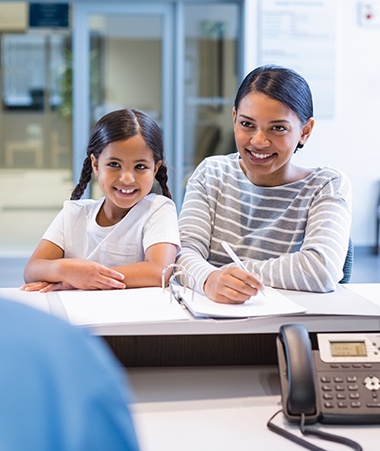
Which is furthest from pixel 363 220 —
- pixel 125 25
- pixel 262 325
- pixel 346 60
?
pixel 262 325

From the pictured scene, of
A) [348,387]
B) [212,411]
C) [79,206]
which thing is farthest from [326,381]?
[79,206]

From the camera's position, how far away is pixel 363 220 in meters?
6.93

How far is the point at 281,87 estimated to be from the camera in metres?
1.87

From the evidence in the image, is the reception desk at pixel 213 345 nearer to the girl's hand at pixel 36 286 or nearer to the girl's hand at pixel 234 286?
the girl's hand at pixel 234 286

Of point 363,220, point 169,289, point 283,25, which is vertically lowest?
point 363,220

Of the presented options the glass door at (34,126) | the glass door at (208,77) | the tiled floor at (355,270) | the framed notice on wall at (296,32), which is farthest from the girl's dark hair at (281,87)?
the glass door at (34,126)

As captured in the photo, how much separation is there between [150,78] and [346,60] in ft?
5.48

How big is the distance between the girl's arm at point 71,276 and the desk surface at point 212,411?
0.21 metres

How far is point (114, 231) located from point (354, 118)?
5.15 metres

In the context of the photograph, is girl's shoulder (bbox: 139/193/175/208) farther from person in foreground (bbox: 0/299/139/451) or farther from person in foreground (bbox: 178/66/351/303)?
person in foreground (bbox: 0/299/139/451)

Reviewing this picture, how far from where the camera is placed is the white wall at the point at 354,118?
662cm

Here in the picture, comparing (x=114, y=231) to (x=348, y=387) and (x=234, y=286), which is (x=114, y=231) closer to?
(x=234, y=286)

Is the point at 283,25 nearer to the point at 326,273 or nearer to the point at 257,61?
the point at 257,61

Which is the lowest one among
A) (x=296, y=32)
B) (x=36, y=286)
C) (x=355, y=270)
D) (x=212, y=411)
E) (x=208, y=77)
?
(x=355, y=270)
